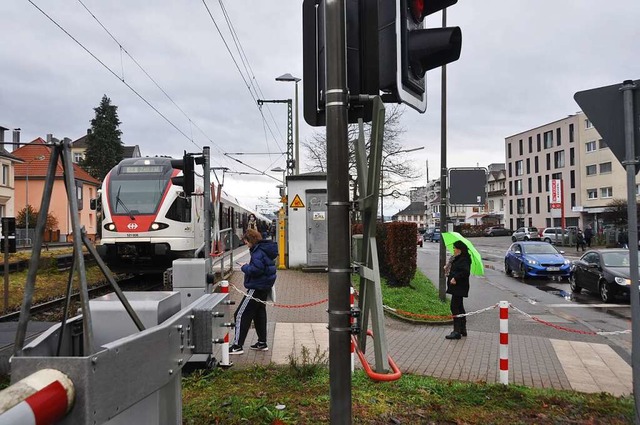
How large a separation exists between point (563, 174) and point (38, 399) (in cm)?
8175

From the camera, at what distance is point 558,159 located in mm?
77500

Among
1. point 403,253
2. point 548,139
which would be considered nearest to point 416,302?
point 403,253

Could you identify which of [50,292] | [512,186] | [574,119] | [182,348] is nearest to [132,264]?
[50,292]

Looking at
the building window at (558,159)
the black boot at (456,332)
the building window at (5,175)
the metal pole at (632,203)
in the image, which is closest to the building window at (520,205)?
the building window at (558,159)

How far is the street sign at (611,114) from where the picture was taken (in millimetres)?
4164

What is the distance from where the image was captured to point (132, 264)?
15.2 meters

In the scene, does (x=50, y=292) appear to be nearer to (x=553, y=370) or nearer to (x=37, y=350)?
(x=553, y=370)

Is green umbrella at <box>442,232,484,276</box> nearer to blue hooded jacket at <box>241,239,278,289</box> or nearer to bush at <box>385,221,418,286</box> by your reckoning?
blue hooded jacket at <box>241,239,278,289</box>

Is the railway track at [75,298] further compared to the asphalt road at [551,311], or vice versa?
the railway track at [75,298]

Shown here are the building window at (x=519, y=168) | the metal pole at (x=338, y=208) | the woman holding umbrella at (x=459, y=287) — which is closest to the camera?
the metal pole at (x=338, y=208)

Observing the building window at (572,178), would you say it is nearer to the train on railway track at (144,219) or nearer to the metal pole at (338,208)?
the train on railway track at (144,219)

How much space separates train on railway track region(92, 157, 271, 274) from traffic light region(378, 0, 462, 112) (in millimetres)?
12948

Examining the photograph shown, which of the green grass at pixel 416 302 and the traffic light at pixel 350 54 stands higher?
the traffic light at pixel 350 54

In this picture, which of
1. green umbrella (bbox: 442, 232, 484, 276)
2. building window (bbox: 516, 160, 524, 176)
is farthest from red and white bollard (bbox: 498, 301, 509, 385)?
building window (bbox: 516, 160, 524, 176)
